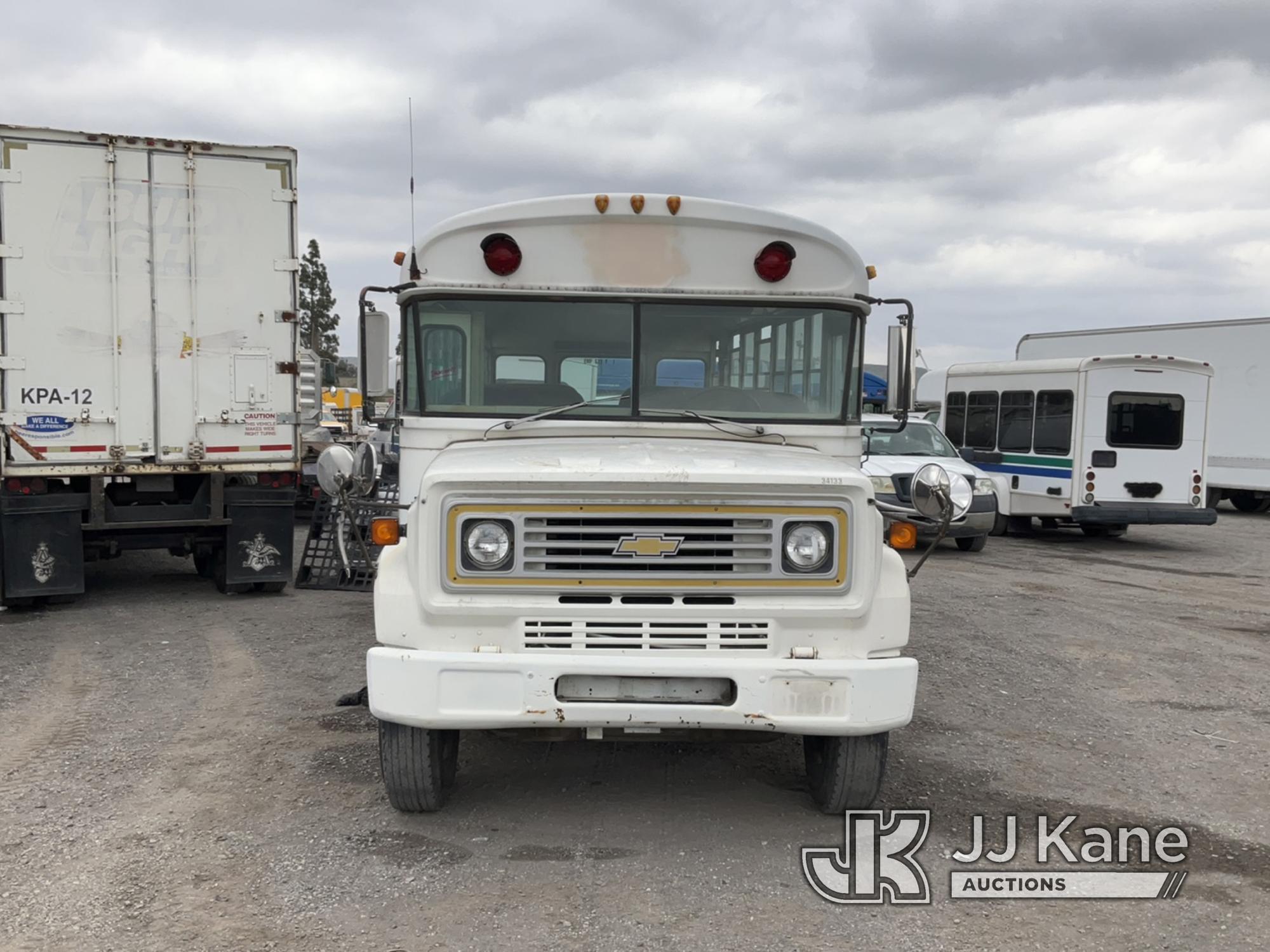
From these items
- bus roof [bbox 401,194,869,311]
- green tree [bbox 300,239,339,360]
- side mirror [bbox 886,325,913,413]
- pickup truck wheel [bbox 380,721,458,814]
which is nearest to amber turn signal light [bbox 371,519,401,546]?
pickup truck wheel [bbox 380,721,458,814]

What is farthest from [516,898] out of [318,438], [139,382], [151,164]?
[318,438]

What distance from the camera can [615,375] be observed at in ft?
17.3

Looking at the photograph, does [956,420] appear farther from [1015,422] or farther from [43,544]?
[43,544]

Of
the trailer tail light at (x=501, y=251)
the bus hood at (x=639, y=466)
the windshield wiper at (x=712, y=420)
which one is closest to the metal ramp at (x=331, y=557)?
the trailer tail light at (x=501, y=251)

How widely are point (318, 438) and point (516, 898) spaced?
17.1 m

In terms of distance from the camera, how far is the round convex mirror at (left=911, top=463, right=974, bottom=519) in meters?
4.89

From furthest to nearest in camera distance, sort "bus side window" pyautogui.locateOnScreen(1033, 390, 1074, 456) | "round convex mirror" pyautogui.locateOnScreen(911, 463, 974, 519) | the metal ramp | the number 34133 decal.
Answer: "bus side window" pyautogui.locateOnScreen(1033, 390, 1074, 456) → the metal ramp → the number 34133 decal → "round convex mirror" pyautogui.locateOnScreen(911, 463, 974, 519)

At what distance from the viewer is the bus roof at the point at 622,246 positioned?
5219mm

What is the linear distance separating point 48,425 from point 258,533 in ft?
6.27

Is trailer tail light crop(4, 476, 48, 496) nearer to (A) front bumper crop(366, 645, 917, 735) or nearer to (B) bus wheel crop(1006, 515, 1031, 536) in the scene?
(A) front bumper crop(366, 645, 917, 735)

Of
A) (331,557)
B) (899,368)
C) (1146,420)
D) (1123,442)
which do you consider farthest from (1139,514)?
(899,368)

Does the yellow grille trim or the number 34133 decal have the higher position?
the number 34133 decal

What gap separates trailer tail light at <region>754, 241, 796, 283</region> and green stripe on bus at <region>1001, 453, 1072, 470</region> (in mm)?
11507

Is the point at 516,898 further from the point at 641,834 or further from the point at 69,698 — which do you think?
the point at 69,698
